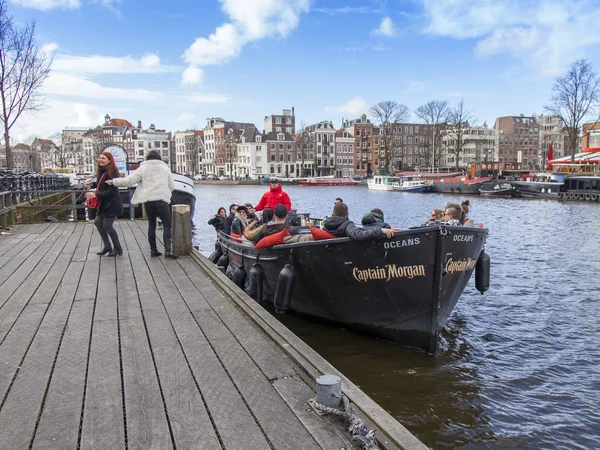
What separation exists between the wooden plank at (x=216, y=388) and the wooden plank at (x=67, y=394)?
847 mm

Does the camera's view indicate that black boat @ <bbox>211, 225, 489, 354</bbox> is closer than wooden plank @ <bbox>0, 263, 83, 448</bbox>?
No

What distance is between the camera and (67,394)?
355cm

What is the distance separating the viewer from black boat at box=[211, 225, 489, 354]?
6.46m

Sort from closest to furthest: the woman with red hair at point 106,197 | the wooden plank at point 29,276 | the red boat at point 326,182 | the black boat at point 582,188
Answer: the wooden plank at point 29,276
the woman with red hair at point 106,197
the black boat at point 582,188
the red boat at point 326,182

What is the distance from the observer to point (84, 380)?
3.78 metres

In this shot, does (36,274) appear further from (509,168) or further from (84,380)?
(509,168)

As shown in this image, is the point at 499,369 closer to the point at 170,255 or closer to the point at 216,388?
the point at 216,388

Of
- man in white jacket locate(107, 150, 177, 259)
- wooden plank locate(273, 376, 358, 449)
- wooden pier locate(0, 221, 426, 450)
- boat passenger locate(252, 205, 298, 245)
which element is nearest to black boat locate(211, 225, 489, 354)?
boat passenger locate(252, 205, 298, 245)

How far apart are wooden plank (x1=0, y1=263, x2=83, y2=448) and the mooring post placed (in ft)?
5.61

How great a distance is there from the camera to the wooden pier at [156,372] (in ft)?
10.1

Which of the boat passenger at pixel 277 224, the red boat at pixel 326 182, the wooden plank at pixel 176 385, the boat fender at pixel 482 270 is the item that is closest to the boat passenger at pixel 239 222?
the boat passenger at pixel 277 224

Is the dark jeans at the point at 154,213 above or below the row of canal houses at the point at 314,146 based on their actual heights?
below

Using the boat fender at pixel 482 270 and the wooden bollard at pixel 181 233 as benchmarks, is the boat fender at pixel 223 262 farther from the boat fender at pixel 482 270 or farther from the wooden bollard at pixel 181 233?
the boat fender at pixel 482 270

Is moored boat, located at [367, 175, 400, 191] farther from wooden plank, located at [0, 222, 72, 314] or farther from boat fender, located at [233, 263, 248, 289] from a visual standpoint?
wooden plank, located at [0, 222, 72, 314]
